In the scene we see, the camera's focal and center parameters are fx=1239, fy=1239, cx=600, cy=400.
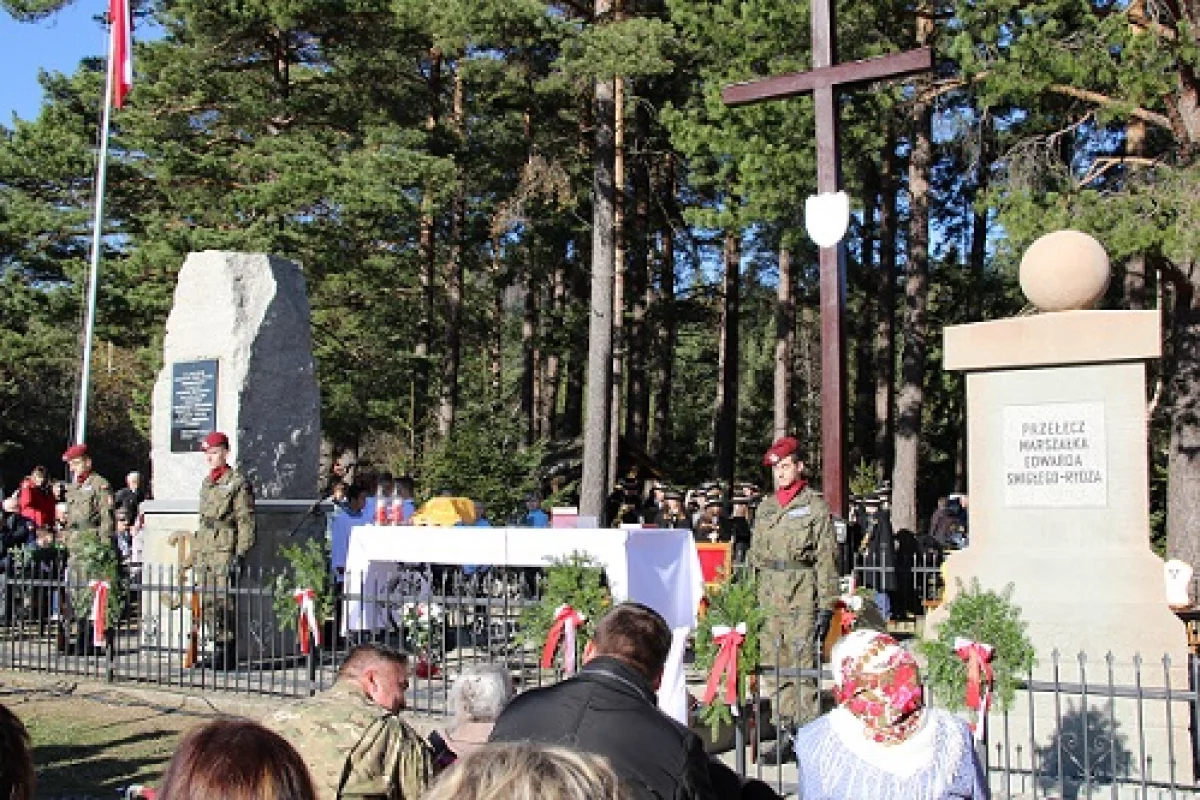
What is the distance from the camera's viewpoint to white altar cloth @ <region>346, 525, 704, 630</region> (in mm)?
9078

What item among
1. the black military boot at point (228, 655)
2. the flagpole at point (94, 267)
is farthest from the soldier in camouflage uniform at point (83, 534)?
the flagpole at point (94, 267)

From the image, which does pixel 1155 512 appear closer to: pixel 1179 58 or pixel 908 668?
pixel 1179 58

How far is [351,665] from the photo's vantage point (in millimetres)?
4000

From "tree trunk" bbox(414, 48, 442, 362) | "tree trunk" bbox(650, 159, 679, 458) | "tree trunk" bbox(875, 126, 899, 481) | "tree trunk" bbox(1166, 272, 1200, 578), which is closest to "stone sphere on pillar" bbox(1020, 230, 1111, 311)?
"tree trunk" bbox(1166, 272, 1200, 578)

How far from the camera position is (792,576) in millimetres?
7664

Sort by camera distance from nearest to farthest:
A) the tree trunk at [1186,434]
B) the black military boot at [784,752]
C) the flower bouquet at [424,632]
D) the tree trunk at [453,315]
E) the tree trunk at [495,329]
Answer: the black military boot at [784,752] → the flower bouquet at [424,632] → the tree trunk at [1186,434] → the tree trunk at [453,315] → the tree trunk at [495,329]

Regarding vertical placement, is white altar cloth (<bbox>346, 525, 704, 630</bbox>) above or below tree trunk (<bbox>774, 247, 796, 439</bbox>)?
below

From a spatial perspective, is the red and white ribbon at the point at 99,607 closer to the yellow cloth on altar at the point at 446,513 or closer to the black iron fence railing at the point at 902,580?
the yellow cloth on altar at the point at 446,513

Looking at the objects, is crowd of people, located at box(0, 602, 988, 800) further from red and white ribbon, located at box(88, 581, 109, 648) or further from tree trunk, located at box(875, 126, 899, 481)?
tree trunk, located at box(875, 126, 899, 481)

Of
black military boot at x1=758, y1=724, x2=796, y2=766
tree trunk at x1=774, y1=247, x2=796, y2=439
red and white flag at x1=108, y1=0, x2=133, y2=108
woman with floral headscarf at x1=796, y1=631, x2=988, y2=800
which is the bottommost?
black military boot at x1=758, y1=724, x2=796, y2=766

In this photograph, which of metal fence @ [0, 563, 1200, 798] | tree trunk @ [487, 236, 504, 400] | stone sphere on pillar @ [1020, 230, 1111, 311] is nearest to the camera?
metal fence @ [0, 563, 1200, 798]

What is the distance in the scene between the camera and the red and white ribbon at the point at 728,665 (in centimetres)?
661

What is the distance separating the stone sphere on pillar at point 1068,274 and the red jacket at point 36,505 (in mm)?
12110

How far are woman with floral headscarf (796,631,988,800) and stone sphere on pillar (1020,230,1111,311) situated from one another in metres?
4.98
